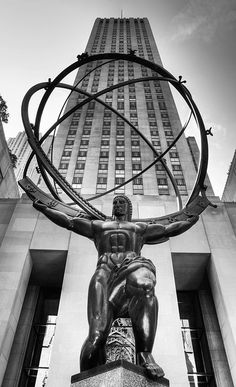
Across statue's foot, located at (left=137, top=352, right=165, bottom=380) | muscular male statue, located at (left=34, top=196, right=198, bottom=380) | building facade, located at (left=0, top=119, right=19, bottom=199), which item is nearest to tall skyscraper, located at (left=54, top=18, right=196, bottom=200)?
building facade, located at (left=0, top=119, right=19, bottom=199)

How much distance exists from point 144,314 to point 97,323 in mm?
531

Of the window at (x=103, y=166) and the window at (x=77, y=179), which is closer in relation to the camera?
the window at (x=77, y=179)

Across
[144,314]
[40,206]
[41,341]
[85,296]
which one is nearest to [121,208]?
[40,206]

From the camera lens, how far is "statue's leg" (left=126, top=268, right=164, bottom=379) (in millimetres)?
2914

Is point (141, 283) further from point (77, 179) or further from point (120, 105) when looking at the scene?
point (120, 105)

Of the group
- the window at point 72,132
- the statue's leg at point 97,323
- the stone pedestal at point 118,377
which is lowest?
the stone pedestal at point 118,377

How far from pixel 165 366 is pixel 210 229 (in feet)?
16.2

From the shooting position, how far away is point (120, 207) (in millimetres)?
4832

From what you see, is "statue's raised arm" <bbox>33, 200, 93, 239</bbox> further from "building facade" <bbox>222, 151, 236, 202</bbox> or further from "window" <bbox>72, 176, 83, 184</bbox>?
"window" <bbox>72, 176, 83, 184</bbox>

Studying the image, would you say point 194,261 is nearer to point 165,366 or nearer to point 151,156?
point 165,366

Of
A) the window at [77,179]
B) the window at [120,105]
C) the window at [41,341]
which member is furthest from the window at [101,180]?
the window at [41,341]

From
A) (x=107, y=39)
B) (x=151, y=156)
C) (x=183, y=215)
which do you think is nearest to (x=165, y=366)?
(x=183, y=215)

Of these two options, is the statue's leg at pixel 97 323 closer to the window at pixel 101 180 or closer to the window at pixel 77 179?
the window at pixel 101 180

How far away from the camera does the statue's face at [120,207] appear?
478 centimetres
